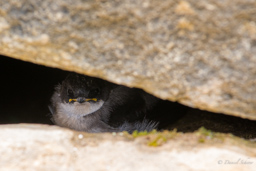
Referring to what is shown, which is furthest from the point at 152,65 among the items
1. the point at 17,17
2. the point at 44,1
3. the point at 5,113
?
the point at 5,113

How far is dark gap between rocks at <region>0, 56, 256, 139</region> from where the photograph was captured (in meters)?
3.72

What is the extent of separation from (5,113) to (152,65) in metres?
2.61

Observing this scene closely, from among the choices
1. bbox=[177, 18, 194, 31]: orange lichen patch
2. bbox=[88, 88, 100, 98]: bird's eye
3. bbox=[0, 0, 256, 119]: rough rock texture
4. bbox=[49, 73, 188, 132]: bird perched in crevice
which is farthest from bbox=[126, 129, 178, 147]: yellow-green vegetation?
bbox=[88, 88, 100, 98]: bird's eye

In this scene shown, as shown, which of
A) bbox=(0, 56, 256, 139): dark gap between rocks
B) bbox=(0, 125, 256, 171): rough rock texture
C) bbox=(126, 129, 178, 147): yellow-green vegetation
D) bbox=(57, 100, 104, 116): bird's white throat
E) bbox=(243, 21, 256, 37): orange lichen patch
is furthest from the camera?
bbox=(0, 56, 256, 139): dark gap between rocks

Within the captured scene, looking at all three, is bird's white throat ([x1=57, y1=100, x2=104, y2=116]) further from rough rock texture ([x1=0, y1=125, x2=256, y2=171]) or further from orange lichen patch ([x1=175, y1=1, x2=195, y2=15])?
orange lichen patch ([x1=175, y1=1, x2=195, y2=15])

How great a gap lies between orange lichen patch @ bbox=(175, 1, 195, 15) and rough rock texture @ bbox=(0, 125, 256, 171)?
77 cm

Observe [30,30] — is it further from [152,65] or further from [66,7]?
[152,65]

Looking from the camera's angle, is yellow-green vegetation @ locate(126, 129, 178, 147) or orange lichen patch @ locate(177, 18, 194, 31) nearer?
orange lichen patch @ locate(177, 18, 194, 31)

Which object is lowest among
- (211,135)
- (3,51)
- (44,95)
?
(44,95)

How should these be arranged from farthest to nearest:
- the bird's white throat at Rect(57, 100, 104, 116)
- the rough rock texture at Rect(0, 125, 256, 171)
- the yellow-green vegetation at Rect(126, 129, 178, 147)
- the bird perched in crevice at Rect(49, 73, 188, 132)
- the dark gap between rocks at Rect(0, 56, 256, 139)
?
1. the dark gap between rocks at Rect(0, 56, 256, 139)
2. the bird's white throat at Rect(57, 100, 104, 116)
3. the bird perched in crevice at Rect(49, 73, 188, 132)
4. the yellow-green vegetation at Rect(126, 129, 178, 147)
5. the rough rock texture at Rect(0, 125, 256, 171)

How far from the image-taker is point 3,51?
211cm

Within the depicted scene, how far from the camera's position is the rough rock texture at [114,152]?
1.76m

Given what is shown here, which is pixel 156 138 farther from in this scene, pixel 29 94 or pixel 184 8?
pixel 29 94

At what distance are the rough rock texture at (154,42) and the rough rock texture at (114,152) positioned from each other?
258mm
